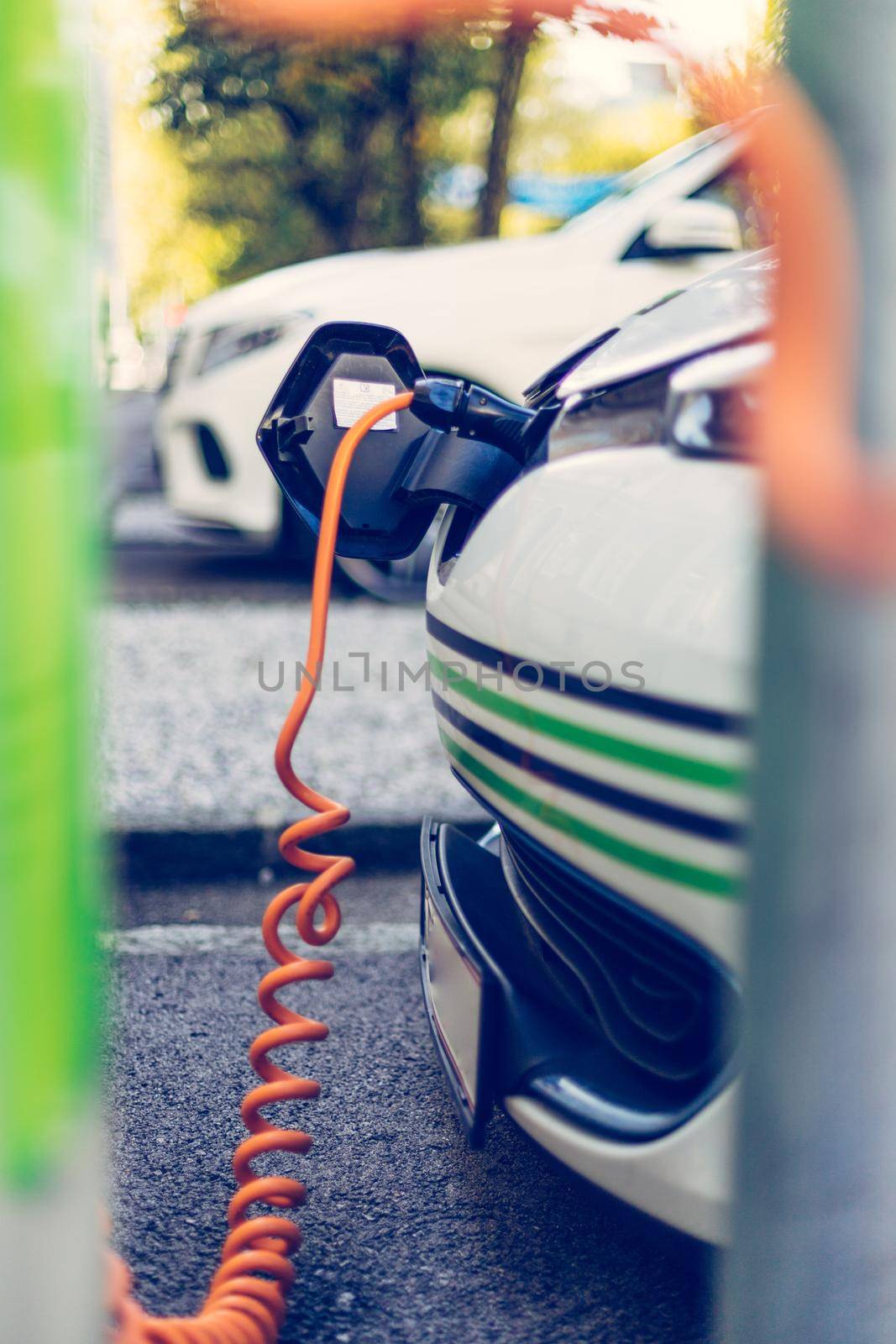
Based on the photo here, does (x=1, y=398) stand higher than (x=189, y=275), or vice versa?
(x=189, y=275)

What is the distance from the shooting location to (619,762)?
54.9 inches

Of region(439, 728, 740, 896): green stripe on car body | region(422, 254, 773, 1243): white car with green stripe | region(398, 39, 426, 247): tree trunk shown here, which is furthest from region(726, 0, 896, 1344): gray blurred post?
region(398, 39, 426, 247): tree trunk

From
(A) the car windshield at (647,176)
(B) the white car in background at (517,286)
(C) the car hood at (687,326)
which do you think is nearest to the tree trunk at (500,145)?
(A) the car windshield at (647,176)

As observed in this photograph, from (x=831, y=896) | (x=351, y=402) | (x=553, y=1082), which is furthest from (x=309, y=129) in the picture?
(x=831, y=896)

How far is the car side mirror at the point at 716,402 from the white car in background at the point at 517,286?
3.25 metres

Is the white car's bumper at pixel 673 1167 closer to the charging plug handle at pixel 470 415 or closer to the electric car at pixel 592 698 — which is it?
the electric car at pixel 592 698

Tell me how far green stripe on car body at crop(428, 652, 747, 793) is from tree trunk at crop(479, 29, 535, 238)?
1037 cm

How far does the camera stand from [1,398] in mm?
866

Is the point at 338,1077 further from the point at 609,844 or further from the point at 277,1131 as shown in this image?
the point at 609,844

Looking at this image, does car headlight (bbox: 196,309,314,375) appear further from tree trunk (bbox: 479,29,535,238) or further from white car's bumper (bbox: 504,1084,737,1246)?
tree trunk (bbox: 479,29,535,238)

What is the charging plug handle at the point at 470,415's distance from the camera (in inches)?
72.5

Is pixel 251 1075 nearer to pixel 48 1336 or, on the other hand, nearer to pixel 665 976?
pixel 665 976

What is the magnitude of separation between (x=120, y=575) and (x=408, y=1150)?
493cm

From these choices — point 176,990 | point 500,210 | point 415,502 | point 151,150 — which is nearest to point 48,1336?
point 415,502
